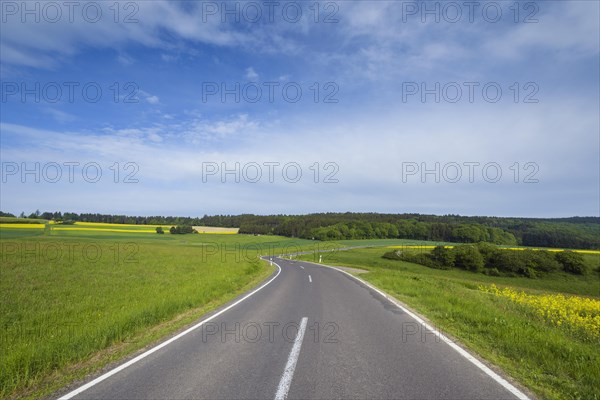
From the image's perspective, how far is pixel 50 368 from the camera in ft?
17.4

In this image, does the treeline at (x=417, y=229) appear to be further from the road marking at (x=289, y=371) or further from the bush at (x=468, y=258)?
the road marking at (x=289, y=371)

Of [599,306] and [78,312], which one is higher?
[78,312]


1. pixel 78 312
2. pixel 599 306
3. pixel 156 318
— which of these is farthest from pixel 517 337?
pixel 599 306

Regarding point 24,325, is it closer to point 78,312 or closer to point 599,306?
point 78,312

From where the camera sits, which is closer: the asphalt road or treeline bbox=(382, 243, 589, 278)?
the asphalt road

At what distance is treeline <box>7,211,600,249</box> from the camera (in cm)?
8844

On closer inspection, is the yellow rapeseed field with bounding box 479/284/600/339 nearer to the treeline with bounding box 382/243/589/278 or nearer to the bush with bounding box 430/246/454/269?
the bush with bounding box 430/246/454/269

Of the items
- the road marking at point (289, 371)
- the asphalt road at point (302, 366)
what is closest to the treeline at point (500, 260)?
the asphalt road at point (302, 366)

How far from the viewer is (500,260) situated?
51.6 m

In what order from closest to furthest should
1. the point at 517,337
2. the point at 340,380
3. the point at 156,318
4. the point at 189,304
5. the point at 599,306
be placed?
the point at 340,380
the point at 517,337
the point at 156,318
the point at 189,304
the point at 599,306

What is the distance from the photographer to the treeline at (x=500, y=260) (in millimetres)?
49188

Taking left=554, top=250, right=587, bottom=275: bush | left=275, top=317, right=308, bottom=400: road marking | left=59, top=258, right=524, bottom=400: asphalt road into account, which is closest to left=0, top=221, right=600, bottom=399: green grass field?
left=59, top=258, right=524, bottom=400: asphalt road

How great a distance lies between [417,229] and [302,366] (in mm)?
112175

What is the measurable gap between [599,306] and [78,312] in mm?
21690
